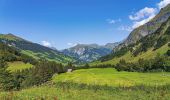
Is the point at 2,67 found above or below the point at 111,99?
above

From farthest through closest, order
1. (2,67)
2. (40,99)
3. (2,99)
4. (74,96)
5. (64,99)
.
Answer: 1. (2,67)
2. (74,96)
3. (64,99)
4. (40,99)
5. (2,99)

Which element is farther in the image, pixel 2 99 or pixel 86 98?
pixel 86 98

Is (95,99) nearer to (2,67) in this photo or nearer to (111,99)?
(111,99)

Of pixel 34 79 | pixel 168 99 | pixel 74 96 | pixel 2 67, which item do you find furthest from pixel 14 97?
pixel 34 79

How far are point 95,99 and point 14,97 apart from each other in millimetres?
7577

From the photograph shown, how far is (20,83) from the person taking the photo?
16050 cm

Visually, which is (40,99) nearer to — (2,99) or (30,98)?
(30,98)

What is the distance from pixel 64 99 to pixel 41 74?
455ft

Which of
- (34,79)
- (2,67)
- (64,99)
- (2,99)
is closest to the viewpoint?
(2,99)

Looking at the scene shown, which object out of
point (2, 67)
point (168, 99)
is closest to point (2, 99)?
point (168, 99)

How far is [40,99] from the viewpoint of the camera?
1068 inches

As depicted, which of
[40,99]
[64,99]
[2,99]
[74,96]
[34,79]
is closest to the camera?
[2,99]

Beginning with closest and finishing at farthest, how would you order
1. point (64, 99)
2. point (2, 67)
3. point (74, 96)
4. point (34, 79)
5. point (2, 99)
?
1. point (2, 99)
2. point (64, 99)
3. point (74, 96)
4. point (2, 67)
5. point (34, 79)

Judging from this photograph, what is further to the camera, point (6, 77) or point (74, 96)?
point (6, 77)
